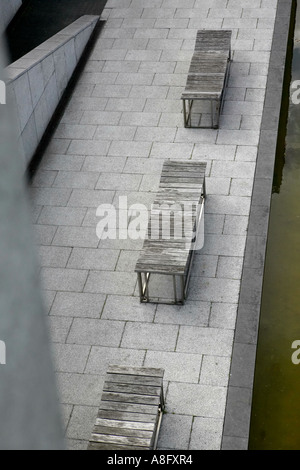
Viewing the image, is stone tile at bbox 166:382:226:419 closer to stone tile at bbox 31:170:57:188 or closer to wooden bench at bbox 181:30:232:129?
stone tile at bbox 31:170:57:188

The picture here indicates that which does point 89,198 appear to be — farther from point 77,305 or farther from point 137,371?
point 137,371

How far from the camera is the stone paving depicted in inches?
377

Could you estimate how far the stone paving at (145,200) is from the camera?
377 inches

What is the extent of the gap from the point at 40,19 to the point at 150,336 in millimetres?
10382

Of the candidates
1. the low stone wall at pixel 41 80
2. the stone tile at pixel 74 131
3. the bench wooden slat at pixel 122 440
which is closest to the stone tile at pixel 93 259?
the low stone wall at pixel 41 80

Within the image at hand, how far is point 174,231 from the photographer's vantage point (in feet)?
35.1

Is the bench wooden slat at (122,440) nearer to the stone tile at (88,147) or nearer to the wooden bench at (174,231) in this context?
the wooden bench at (174,231)

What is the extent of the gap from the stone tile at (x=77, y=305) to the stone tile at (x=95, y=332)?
15 cm

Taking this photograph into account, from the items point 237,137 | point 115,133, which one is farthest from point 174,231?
point 115,133

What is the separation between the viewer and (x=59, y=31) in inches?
659

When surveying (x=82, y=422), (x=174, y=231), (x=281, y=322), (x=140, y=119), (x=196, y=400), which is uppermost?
(x=174, y=231)

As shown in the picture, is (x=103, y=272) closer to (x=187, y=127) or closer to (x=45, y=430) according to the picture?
(x=187, y=127)
